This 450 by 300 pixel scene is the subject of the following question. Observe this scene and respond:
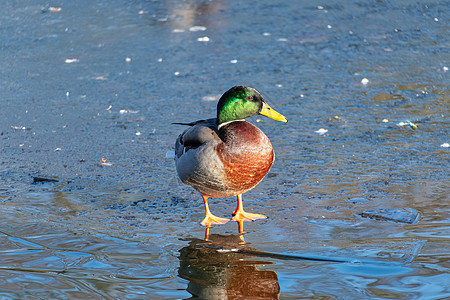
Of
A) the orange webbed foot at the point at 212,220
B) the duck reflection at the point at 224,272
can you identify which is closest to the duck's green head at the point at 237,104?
the orange webbed foot at the point at 212,220

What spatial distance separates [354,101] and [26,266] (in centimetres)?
349

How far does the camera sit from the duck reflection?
3.03 m

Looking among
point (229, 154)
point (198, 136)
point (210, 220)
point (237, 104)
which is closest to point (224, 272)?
point (210, 220)

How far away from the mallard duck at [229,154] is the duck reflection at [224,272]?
311 mm

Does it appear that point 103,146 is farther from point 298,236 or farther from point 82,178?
point 298,236

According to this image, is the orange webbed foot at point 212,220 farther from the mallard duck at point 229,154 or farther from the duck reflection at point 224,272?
the duck reflection at point 224,272

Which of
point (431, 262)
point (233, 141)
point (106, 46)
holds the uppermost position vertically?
point (233, 141)

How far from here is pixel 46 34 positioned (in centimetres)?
803

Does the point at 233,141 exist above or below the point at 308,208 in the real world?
above

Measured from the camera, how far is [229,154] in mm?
3826

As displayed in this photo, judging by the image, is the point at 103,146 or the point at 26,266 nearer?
the point at 26,266

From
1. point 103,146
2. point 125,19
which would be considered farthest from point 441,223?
point 125,19

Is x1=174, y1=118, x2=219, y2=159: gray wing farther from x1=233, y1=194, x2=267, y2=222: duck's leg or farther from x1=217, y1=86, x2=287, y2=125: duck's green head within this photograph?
x1=233, y1=194, x2=267, y2=222: duck's leg

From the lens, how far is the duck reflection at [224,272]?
9.95 ft
